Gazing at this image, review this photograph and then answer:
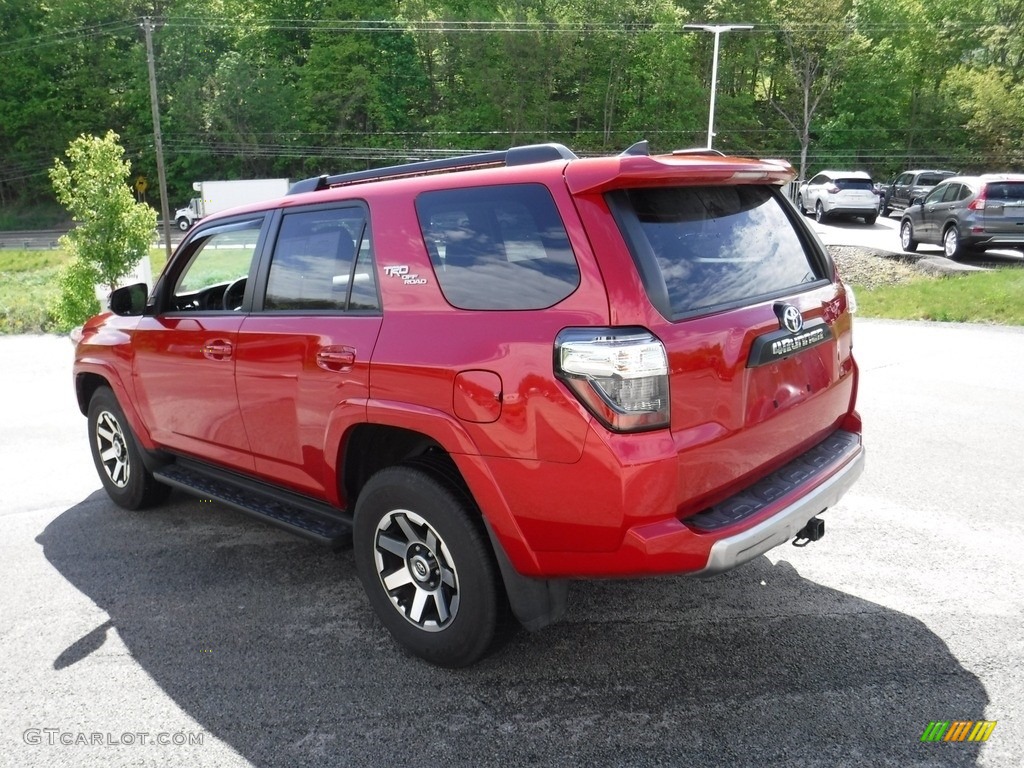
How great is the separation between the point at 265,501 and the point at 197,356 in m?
0.90

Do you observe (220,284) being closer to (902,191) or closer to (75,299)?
(75,299)

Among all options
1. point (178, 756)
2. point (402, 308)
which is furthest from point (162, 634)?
point (402, 308)

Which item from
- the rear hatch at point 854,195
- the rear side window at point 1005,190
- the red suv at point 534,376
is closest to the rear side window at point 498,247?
the red suv at point 534,376

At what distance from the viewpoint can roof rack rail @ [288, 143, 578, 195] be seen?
10.5 feet

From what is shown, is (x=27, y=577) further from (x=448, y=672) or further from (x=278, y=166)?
(x=278, y=166)

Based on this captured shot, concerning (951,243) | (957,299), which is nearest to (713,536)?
(957,299)

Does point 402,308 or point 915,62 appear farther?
point 915,62

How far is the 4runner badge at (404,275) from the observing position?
325cm

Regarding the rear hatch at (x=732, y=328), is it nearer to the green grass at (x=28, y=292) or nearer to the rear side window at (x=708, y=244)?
the rear side window at (x=708, y=244)

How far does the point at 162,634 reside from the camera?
3713 millimetres

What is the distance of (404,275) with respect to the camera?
3.29m

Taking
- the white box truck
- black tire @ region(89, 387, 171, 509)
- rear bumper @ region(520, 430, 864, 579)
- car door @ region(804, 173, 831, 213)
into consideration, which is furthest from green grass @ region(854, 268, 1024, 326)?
the white box truck

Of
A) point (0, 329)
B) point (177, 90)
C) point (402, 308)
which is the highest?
point (177, 90)

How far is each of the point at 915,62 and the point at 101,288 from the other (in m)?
59.7
